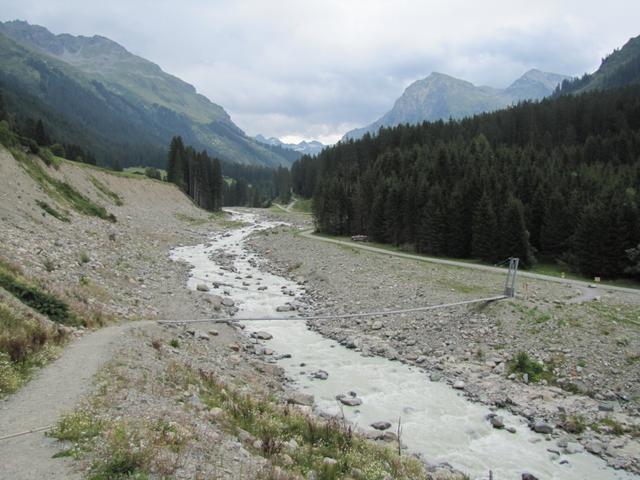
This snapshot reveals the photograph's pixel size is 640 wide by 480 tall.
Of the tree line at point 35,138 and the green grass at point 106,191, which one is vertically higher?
the tree line at point 35,138

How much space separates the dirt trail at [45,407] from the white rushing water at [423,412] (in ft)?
30.2

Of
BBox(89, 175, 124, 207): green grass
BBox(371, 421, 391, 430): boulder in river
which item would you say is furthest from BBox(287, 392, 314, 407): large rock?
BBox(89, 175, 124, 207): green grass

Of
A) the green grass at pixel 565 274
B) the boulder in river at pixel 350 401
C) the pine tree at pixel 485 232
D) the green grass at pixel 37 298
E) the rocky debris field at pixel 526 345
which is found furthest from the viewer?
the pine tree at pixel 485 232

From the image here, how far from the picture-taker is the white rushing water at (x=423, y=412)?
14.1 meters

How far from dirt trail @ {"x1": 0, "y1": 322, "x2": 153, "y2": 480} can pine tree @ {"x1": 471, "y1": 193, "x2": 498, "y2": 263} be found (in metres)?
44.4

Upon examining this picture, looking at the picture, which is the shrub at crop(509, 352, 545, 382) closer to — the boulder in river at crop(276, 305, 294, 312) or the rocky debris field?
the rocky debris field

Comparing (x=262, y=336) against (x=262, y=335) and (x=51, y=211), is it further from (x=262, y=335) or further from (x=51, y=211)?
(x=51, y=211)

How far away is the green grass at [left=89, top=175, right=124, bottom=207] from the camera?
72625 millimetres

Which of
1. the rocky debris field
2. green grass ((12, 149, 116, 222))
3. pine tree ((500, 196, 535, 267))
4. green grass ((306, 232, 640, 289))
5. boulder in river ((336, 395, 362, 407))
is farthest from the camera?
green grass ((12, 149, 116, 222))

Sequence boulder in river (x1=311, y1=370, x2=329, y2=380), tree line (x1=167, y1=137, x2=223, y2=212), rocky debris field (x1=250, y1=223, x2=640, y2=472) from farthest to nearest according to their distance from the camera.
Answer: tree line (x1=167, y1=137, x2=223, y2=212), boulder in river (x1=311, y1=370, x2=329, y2=380), rocky debris field (x1=250, y1=223, x2=640, y2=472)

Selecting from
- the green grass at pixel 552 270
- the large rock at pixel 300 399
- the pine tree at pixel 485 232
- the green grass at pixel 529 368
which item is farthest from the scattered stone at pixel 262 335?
the pine tree at pixel 485 232

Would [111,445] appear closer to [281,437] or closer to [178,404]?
[178,404]

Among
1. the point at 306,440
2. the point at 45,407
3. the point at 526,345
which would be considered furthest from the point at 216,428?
the point at 526,345

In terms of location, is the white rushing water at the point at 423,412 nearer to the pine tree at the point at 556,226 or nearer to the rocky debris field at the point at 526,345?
the rocky debris field at the point at 526,345
